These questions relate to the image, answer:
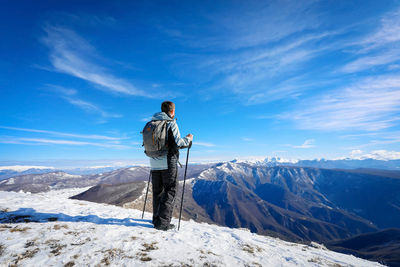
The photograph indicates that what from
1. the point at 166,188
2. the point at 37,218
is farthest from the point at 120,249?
the point at 37,218

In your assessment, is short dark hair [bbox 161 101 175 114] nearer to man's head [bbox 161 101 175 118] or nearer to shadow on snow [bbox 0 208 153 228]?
man's head [bbox 161 101 175 118]

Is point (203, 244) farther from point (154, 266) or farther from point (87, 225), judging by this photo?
point (87, 225)

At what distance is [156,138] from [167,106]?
5.90 ft

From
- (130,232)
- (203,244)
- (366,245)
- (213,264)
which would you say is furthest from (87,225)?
(366,245)

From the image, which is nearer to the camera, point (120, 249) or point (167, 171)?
point (120, 249)

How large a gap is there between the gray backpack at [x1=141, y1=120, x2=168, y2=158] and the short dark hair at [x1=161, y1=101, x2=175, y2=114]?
935 millimetres

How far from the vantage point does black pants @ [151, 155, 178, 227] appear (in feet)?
25.8

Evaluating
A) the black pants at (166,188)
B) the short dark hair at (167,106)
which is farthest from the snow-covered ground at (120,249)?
the short dark hair at (167,106)

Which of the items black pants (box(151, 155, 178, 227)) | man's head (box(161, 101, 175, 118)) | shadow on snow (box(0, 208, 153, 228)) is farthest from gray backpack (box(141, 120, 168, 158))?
shadow on snow (box(0, 208, 153, 228))

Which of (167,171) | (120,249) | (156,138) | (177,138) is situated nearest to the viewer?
(120,249)

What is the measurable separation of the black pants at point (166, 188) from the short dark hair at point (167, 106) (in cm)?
218

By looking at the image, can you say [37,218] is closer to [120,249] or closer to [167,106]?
[120,249]

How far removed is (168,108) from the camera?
27.9 ft

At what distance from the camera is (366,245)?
189500 mm
